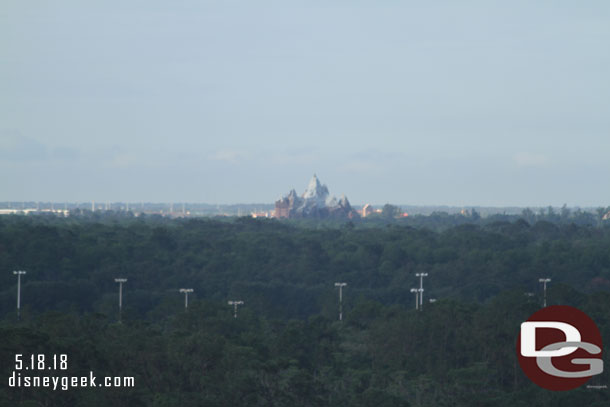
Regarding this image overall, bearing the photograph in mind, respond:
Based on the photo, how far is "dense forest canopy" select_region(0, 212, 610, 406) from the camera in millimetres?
51844

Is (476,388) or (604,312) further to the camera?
(604,312)

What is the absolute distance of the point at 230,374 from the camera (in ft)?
171

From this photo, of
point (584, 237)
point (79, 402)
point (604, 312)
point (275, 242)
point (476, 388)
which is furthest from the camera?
point (584, 237)

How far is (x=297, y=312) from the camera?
98688mm

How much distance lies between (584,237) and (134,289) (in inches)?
3479

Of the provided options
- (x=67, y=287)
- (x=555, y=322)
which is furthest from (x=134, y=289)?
(x=555, y=322)

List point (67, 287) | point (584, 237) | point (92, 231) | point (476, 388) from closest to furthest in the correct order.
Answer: point (476, 388)
point (67, 287)
point (92, 231)
point (584, 237)

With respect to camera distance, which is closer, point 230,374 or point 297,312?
point 230,374

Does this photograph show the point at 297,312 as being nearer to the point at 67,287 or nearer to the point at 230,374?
the point at 67,287

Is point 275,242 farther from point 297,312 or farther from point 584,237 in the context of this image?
point 584,237

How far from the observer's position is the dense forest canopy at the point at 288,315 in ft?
170

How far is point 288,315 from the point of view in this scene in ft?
316

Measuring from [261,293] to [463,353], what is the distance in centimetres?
3842

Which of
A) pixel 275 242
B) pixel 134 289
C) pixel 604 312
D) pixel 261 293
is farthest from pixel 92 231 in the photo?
pixel 604 312
